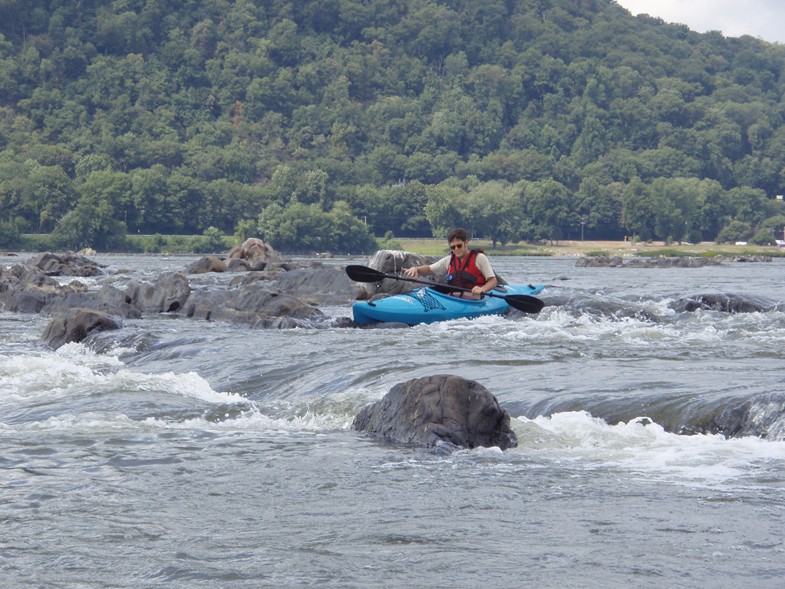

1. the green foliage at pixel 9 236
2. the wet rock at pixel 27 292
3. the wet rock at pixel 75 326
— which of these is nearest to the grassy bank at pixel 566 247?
the green foliage at pixel 9 236

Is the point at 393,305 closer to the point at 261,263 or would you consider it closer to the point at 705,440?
the point at 705,440

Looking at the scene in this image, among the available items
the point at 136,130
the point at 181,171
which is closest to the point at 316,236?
the point at 181,171

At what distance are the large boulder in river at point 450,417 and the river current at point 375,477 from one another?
25 cm

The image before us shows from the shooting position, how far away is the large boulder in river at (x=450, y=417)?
911 cm

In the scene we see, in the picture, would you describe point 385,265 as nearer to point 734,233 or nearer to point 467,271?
point 467,271

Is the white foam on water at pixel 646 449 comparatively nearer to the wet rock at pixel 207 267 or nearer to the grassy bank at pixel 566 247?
the wet rock at pixel 207 267

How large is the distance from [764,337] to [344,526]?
11.8 metres

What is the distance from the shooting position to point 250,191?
145 meters

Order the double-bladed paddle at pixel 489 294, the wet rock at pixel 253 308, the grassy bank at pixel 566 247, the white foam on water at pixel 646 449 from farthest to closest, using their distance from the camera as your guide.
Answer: the grassy bank at pixel 566 247 < the wet rock at pixel 253 308 < the double-bladed paddle at pixel 489 294 < the white foam on water at pixel 646 449

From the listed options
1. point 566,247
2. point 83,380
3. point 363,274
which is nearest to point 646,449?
point 83,380

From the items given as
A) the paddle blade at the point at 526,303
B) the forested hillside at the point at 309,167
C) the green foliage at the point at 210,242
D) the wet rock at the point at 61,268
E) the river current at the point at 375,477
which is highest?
the forested hillside at the point at 309,167

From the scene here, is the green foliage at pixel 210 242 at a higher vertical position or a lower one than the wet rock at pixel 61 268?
lower

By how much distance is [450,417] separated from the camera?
362 inches

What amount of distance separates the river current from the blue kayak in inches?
167
